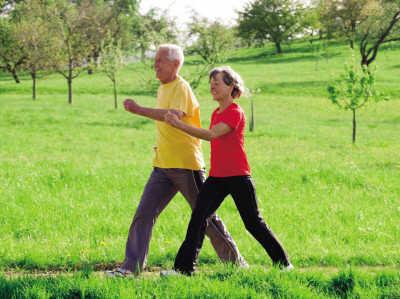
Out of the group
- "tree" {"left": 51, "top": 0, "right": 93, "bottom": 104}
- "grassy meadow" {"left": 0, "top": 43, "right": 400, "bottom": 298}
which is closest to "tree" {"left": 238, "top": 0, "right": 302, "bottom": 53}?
"tree" {"left": 51, "top": 0, "right": 93, "bottom": 104}

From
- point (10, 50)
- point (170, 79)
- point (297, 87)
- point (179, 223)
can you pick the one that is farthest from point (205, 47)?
point (170, 79)

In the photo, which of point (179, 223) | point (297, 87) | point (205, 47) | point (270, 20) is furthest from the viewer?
point (270, 20)

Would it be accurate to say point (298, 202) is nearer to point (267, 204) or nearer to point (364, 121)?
point (267, 204)

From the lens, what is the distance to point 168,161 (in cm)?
582

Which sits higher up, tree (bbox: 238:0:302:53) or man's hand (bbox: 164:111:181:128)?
tree (bbox: 238:0:302:53)

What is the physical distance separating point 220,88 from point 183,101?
14.0 inches

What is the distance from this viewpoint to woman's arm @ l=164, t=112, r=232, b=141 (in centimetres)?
541

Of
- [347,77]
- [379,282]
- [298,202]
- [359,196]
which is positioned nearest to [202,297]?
[379,282]

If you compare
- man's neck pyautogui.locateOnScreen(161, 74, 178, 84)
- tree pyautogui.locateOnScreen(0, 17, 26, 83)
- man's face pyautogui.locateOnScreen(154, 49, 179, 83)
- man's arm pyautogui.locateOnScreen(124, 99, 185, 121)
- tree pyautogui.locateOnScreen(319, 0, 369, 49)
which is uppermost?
tree pyautogui.locateOnScreen(319, 0, 369, 49)

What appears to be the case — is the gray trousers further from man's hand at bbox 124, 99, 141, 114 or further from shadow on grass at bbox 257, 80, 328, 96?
shadow on grass at bbox 257, 80, 328, 96

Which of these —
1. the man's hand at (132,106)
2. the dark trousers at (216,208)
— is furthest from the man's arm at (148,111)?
the dark trousers at (216,208)

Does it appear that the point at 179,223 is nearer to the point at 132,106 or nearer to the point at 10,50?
→ the point at 132,106

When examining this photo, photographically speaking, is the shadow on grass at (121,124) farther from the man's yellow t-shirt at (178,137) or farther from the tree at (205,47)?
the man's yellow t-shirt at (178,137)

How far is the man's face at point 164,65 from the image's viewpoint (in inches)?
224
